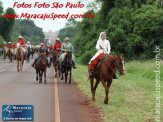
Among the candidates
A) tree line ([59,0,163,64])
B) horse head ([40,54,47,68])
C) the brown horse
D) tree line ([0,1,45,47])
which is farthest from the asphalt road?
tree line ([0,1,45,47])

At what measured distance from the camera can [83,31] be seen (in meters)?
44.7

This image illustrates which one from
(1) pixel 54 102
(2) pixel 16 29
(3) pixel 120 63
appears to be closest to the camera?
(3) pixel 120 63

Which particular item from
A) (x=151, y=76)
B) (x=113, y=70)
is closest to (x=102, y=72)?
(x=113, y=70)

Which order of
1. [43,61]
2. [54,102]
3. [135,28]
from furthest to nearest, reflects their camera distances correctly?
[135,28], [43,61], [54,102]

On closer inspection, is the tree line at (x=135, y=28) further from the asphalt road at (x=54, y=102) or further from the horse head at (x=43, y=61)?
the asphalt road at (x=54, y=102)

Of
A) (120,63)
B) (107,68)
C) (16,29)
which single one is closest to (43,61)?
(107,68)

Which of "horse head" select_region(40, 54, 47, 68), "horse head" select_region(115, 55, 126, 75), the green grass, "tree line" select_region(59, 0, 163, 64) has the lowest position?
the green grass

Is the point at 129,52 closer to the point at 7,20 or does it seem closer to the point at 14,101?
the point at 14,101

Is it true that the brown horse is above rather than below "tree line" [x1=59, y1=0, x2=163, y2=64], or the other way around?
below

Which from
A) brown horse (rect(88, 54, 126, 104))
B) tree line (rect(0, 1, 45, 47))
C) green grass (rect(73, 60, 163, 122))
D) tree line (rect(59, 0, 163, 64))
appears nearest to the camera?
green grass (rect(73, 60, 163, 122))

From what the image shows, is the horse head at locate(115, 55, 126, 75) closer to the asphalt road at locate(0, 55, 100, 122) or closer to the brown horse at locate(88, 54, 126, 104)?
the brown horse at locate(88, 54, 126, 104)

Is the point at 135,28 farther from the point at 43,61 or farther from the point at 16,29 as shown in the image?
the point at 16,29

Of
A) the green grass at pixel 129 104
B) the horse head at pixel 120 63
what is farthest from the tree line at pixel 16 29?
the horse head at pixel 120 63

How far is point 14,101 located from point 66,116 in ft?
9.80
